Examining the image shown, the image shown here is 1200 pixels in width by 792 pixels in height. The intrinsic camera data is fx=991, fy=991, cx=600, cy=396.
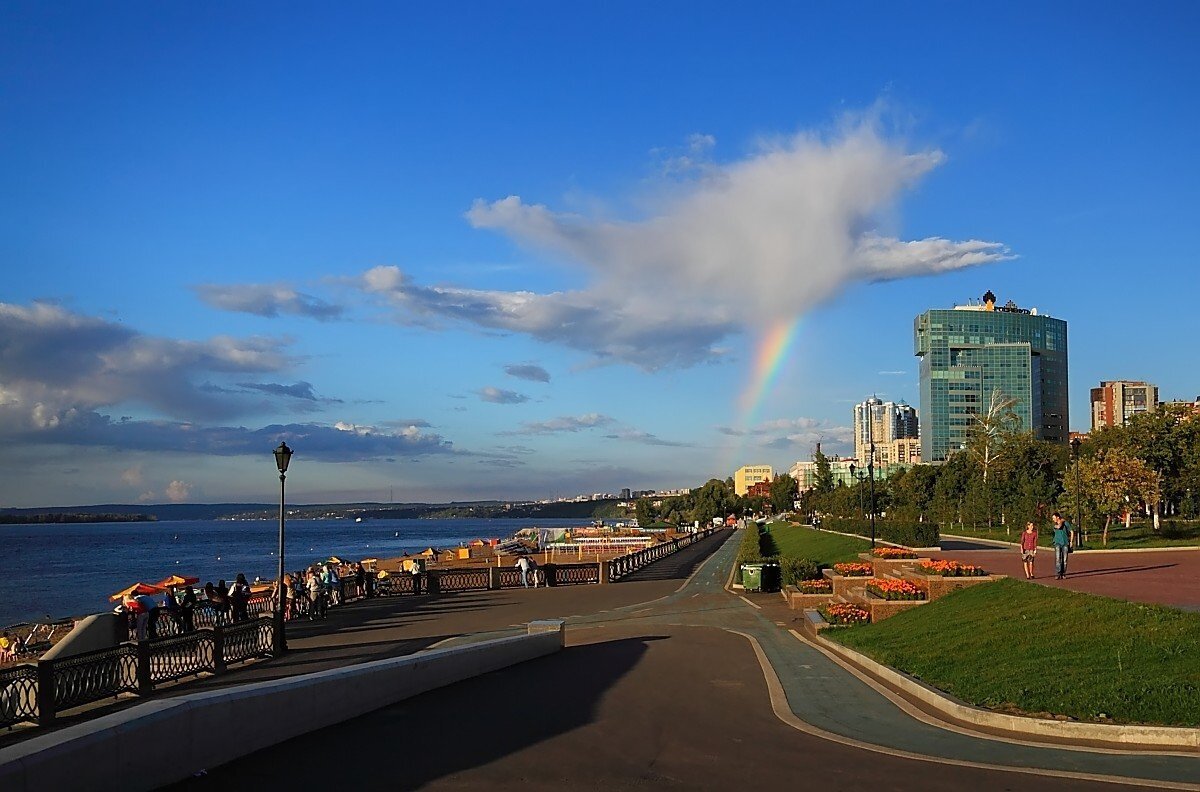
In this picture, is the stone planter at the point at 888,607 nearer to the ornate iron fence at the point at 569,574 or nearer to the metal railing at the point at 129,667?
the metal railing at the point at 129,667

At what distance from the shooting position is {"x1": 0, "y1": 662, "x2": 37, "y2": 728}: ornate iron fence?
1291 cm

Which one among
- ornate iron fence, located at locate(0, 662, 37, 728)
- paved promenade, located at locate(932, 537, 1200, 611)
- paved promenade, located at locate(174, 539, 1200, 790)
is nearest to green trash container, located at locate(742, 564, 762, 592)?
paved promenade, located at locate(932, 537, 1200, 611)

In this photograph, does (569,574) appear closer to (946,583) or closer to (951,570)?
(951,570)

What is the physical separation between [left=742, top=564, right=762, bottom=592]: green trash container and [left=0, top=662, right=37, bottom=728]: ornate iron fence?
25629mm

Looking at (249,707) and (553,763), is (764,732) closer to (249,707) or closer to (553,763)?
(553,763)

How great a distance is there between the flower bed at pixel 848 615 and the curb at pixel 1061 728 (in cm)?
901

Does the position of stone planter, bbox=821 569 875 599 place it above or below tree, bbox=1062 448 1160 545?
below

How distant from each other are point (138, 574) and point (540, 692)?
312ft

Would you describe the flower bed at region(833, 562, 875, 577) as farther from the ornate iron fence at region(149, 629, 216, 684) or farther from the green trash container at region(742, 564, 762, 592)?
the ornate iron fence at region(149, 629, 216, 684)

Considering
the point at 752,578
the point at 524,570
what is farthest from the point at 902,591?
the point at 524,570

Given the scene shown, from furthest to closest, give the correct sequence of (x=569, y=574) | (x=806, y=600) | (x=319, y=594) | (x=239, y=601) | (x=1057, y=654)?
(x=569, y=574), (x=319, y=594), (x=806, y=600), (x=239, y=601), (x=1057, y=654)

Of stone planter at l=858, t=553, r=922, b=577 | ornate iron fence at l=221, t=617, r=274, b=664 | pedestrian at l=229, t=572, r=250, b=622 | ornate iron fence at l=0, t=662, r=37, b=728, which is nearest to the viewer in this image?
ornate iron fence at l=0, t=662, r=37, b=728

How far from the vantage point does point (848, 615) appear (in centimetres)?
2267

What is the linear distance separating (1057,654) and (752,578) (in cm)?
2209
